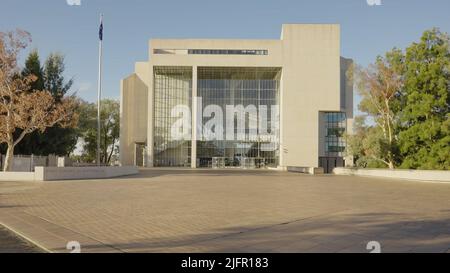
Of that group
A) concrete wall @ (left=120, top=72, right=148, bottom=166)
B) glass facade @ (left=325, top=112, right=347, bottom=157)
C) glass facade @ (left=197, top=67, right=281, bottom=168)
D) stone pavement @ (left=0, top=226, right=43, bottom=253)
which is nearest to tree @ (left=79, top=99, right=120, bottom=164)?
concrete wall @ (left=120, top=72, right=148, bottom=166)

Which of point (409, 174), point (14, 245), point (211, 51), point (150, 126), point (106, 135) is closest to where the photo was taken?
point (14, 245)

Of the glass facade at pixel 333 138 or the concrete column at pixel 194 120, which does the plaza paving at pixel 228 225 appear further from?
the glass facade at pixel 333 138

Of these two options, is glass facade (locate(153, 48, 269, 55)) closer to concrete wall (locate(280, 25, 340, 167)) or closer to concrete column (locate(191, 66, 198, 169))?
concrete column (locate(191, 66, 198, 169))

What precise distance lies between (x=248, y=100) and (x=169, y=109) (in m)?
14.5

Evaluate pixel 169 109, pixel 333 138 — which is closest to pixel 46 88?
pixel 169 109

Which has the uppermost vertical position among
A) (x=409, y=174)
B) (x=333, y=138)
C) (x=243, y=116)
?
(x=243, y=116)

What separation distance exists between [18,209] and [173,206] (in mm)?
4680

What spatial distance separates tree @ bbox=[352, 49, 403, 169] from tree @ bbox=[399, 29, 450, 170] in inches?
43.0

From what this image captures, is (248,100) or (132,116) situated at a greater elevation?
(248,100)

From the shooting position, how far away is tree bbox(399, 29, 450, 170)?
3155 centimetres

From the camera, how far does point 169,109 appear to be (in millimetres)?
67500

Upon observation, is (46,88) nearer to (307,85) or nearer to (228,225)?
(228,225)

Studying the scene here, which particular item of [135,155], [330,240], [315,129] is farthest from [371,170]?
[135,155]
